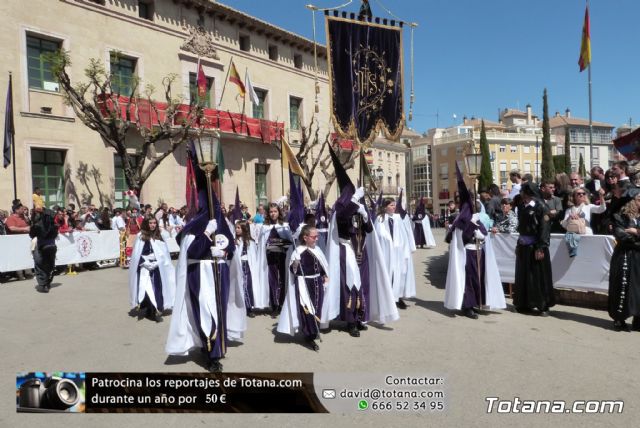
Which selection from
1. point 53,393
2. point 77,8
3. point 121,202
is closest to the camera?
point 53,393

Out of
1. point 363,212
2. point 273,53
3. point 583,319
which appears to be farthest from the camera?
point 273,53

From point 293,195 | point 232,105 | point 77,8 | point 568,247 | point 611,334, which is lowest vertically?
point 611,334

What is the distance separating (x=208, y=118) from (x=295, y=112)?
925 centimetres

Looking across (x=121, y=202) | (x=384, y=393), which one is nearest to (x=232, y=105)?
(x=121, y=202)

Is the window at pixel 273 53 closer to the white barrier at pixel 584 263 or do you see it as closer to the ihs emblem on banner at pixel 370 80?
the ihs emblem on banner at pixel 370 80

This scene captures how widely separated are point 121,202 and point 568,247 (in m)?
18.8

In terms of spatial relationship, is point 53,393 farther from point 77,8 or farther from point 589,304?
point 77,8

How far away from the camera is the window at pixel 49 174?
712 inches

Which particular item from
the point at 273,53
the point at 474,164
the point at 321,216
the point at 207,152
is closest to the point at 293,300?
the point at 321,216

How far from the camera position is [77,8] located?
63.4 feet

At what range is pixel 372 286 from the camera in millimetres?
6879

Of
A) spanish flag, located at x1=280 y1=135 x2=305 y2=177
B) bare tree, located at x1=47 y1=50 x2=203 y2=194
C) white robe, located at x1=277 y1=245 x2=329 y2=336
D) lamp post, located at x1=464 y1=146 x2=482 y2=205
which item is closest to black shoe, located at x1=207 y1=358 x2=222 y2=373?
white robe, located at x1=277 y1=245 x2=329 y2=336

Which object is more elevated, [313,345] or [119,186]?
[119,186]

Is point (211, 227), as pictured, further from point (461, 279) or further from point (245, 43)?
point (245, 43)
